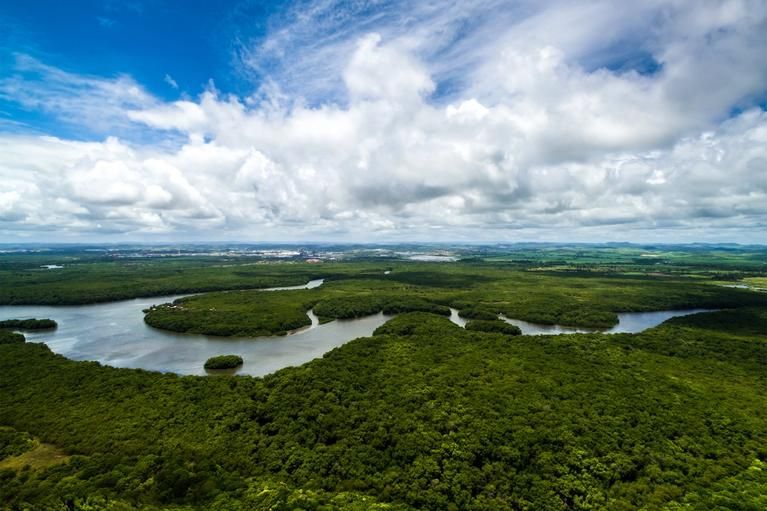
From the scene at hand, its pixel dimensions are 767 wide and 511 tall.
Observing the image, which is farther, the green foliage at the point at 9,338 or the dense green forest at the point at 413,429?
the green foliage at the point at 9,338

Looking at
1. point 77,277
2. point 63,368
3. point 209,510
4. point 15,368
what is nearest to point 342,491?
point 209,510

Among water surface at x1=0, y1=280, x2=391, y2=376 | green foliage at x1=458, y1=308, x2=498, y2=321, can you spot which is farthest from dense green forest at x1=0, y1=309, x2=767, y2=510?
green foliage at x1=458, y1=308, x2=498, y2=321

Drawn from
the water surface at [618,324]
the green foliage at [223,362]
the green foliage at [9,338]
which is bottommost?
the water surface at [618,324]

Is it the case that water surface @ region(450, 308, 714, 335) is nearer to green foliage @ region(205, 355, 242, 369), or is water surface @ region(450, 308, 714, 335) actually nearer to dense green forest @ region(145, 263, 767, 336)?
dense green forest @ region(145, 263, 767, 336)

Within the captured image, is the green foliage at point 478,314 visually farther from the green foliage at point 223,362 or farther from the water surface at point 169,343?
the green foliage at point 223,362

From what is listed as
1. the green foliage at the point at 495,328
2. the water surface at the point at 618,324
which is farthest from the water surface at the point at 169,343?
the water surface at the point at 618,324

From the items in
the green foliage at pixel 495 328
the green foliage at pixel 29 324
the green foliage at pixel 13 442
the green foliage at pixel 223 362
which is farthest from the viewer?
the green foliage at pixel 29 324

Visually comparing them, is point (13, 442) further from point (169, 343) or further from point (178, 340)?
point (178, 340)

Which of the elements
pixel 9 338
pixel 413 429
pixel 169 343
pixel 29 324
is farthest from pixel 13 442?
pixel 29 324
